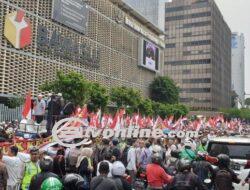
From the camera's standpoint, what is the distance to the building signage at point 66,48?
39625 mm

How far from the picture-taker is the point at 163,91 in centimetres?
7088

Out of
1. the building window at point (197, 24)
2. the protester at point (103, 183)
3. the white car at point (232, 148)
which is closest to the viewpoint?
the protester at point (103, 183)

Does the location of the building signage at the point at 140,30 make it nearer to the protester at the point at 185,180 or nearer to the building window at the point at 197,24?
the building window at the point at 197,24

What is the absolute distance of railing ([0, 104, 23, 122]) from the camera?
32.1 metres

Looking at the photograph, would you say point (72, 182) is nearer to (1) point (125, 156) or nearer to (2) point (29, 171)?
(2) point (29, 171)

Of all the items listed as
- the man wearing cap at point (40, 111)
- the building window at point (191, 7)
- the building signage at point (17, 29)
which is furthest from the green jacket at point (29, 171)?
the building window at point (191, 7)

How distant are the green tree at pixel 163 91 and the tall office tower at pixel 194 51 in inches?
1299

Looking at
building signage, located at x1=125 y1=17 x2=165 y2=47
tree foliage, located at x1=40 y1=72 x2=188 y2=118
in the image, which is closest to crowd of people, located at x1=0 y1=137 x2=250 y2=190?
tree foliage, located at x1=40 y1=72 x2=188 y2=118

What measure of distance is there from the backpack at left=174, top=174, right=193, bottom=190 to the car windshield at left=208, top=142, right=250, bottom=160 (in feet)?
11.0

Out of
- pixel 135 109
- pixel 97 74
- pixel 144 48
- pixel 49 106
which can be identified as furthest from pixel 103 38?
pixel 49 106

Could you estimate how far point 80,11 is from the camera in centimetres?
4628

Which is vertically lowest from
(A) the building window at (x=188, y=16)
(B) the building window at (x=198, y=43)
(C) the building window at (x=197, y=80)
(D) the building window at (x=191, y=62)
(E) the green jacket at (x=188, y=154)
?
(E) the green jacket at (x=188, y=154)

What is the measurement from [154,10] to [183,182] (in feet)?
375

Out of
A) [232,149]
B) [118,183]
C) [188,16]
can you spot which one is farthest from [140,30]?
[118,183]
